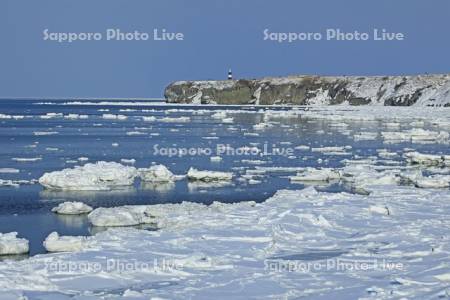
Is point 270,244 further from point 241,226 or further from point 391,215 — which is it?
point 391,215

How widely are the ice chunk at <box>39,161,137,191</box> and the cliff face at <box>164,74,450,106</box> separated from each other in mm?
67767

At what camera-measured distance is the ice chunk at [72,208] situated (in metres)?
14.5

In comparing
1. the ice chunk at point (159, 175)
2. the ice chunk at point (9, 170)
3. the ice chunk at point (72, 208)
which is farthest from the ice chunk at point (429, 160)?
the ice chunk at point (72, 208)

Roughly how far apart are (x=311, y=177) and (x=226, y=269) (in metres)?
10.6

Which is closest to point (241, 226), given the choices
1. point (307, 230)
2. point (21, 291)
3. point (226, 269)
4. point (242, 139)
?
point (307, 230)

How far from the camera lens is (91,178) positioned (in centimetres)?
1792

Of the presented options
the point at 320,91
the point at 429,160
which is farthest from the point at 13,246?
the point at 320,91

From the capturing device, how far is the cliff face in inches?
3669

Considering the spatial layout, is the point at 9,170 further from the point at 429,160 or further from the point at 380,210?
the point at 429,160

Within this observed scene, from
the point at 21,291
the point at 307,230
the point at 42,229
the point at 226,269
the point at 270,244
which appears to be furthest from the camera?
the point at 42,229

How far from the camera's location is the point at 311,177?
1983 cm

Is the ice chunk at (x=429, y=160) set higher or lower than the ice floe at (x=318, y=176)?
higher

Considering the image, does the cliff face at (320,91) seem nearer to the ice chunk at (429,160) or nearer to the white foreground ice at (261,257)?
the ice chunk at (429,160)

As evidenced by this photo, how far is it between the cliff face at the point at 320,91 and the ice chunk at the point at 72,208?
71.7 metres
